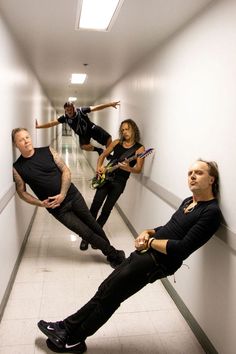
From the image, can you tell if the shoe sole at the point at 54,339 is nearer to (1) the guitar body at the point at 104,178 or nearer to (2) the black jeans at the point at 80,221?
(2) the black jeans at the point at 80,221

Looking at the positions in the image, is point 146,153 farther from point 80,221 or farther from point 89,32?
point 89,32

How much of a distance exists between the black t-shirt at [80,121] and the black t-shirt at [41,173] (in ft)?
3.84

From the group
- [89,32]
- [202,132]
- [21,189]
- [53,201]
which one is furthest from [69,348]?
[89,32]

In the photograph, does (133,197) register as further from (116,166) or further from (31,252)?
(31,252)

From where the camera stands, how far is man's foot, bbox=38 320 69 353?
2033 millimetres

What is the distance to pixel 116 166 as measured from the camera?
12.5ft

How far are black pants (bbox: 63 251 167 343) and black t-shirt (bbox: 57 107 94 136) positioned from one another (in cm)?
274

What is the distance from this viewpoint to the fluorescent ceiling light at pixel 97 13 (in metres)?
2.27

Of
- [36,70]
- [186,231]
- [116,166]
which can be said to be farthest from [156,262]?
[36,70]

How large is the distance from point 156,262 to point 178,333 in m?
0.73

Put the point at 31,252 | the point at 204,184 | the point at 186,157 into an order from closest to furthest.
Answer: the point at 204,184
the point at 186,157
the point at 31,252

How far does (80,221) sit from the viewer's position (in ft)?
10.9

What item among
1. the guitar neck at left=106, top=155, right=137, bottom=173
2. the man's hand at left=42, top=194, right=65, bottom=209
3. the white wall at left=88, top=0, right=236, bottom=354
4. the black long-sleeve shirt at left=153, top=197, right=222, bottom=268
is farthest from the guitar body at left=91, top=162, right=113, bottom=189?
the black long-sleeve shirt at left=153, top=197, right=222, bottom=268

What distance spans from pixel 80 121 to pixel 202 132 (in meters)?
2.52
